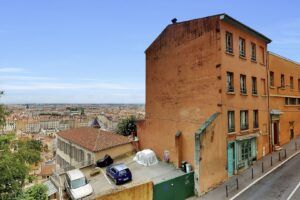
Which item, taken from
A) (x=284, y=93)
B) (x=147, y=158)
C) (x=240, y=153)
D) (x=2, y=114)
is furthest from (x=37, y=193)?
(x=284, y=93)

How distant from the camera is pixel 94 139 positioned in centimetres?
3591

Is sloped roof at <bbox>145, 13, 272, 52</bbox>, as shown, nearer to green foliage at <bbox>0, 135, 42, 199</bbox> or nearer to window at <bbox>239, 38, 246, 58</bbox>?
window at <bbox>239, 38, 246, 58</bbox>

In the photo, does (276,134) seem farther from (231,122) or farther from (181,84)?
(181,84)

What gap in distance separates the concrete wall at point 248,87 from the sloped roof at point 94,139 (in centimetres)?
1367

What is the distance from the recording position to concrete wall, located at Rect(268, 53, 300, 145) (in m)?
33.9

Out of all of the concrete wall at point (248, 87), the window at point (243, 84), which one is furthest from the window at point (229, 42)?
the window at point (243, 84)

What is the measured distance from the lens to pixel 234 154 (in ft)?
85.3

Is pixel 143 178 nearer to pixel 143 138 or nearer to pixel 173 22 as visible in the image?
pixel 143 138

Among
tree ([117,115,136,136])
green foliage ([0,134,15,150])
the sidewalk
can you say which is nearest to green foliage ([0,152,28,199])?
green foliage ([0,134,15,150])

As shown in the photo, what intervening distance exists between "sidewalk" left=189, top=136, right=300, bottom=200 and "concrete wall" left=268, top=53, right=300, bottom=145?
9.88 feet

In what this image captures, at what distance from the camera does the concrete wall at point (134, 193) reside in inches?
765

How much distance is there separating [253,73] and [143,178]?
15118 millimetres

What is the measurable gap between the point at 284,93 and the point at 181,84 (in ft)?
52.7

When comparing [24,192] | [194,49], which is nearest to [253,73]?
[194,49]
